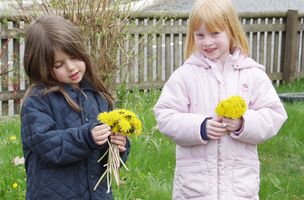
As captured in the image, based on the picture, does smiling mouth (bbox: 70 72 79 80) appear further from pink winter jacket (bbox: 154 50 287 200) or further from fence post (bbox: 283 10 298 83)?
fence post (bbox: 283 10 298 83)

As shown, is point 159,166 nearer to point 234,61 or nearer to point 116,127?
point 234,61

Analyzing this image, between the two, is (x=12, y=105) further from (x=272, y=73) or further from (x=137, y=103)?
(x=272, y=73)

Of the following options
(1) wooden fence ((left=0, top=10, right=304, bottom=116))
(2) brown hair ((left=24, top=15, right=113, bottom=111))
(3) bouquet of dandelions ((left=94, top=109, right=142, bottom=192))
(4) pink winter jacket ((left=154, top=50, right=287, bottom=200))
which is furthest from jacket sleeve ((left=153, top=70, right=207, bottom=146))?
(1) wooden fence ((left=0, top=10, right=304, bottom=116))

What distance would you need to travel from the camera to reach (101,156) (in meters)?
2.70

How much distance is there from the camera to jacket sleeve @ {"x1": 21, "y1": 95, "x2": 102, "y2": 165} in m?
2.51

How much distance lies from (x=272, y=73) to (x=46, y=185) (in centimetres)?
762

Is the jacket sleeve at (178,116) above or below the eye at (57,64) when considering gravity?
below

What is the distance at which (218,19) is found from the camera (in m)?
2.84

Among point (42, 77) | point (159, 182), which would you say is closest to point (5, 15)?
point (159, 182)

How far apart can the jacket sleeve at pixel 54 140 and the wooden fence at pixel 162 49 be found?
4.04m

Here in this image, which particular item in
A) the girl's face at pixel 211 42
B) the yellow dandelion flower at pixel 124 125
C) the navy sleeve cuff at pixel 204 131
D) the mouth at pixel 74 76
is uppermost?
the girl's face at pixel 211 42

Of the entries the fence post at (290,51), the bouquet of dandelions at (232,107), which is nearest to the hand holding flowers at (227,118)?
the bouquet of dandelions at (232,107)

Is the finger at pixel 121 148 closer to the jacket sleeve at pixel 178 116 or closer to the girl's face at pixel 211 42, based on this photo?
the jacket sleeve at pixel 178 116

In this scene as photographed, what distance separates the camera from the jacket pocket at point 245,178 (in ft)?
9.25
